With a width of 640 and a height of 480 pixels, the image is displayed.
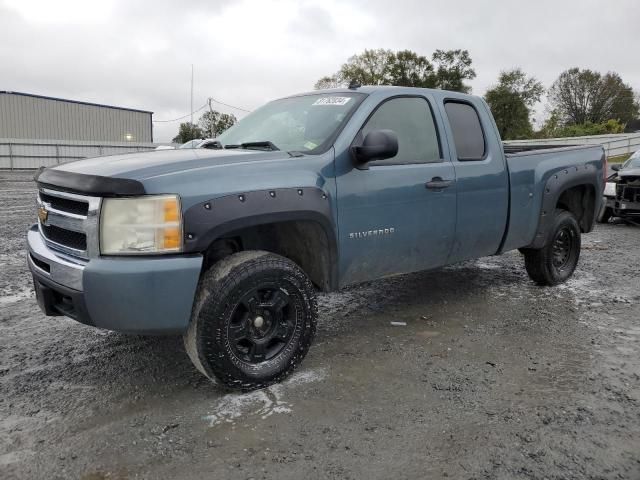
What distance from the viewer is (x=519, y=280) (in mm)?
5949

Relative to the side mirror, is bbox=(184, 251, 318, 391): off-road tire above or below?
below

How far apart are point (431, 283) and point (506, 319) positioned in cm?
126

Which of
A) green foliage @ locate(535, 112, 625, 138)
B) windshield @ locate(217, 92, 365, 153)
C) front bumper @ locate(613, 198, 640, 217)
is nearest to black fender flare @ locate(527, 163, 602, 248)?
windshield @ locate(217, 92, 365, 153)

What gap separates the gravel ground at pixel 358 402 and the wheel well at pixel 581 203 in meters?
1.24

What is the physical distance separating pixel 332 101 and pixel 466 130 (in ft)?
4.08

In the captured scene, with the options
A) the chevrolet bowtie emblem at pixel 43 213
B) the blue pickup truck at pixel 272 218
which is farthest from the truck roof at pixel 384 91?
the chevrolet bowtie emblem at pixel 43 213

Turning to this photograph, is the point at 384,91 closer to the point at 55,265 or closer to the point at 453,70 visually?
the point at 55,265

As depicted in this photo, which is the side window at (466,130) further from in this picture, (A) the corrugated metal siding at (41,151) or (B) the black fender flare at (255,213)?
(A) the corrugated metal siding at (41,151)

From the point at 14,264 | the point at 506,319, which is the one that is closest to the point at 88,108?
the point at 14,264

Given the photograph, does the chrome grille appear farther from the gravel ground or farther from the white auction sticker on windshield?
the white auction sticker on windshield

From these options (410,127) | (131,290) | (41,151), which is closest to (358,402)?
(131,290)

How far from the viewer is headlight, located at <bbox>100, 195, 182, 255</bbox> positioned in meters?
2.75

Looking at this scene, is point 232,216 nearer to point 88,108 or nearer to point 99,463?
point 99,463

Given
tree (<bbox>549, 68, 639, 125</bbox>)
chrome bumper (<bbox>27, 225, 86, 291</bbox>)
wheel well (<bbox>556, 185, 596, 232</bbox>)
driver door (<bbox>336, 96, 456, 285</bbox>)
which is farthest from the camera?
tree (<bbox>549, 68, 639, 125</bbox>)
